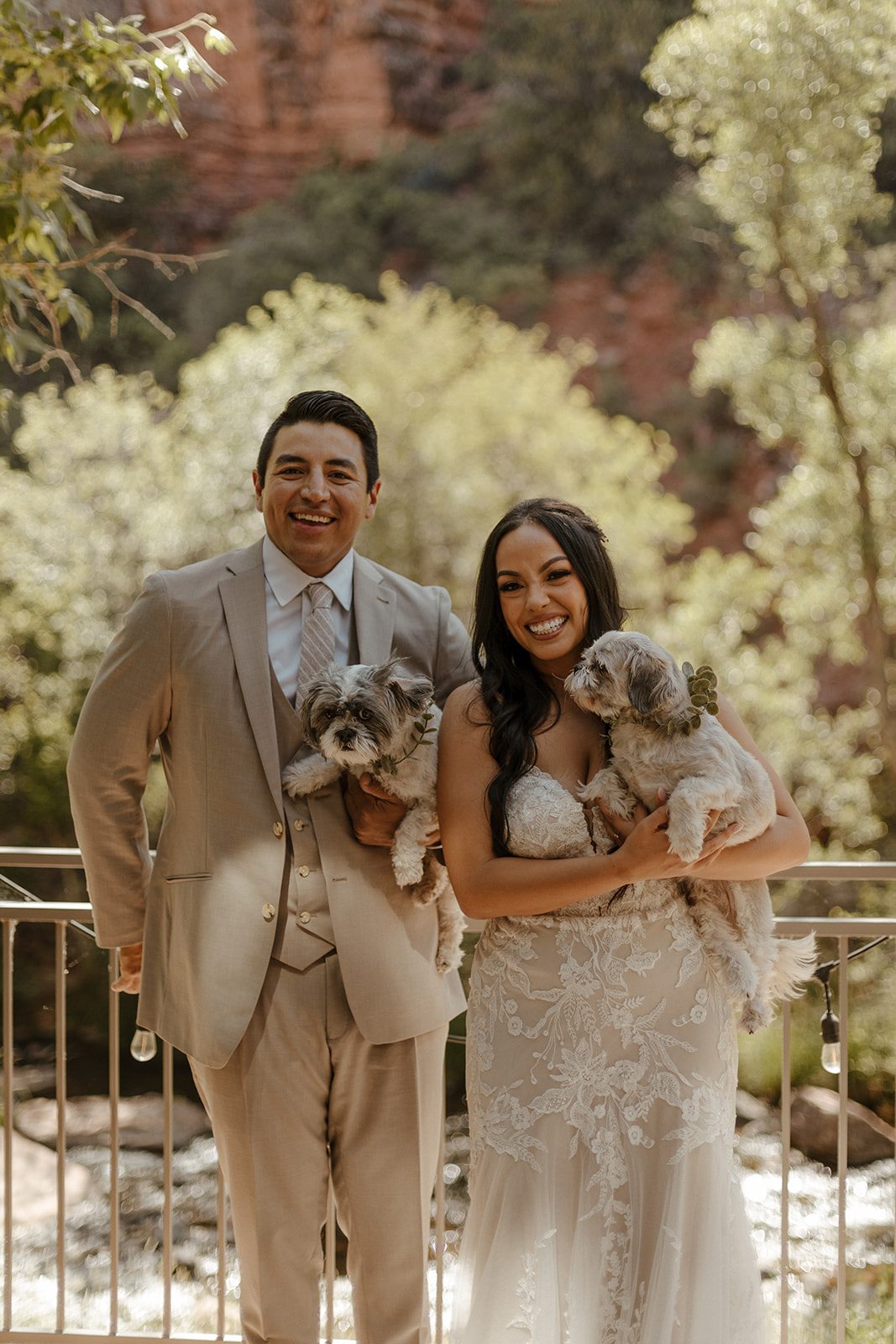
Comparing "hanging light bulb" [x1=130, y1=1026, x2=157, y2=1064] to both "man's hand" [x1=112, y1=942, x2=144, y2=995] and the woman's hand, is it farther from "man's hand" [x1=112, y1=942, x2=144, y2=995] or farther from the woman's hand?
the woman's hand

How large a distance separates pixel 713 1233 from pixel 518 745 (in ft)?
2.80

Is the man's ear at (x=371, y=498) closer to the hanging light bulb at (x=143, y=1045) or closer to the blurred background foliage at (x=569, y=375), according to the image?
the hanging light bulb at (x=143, y=1045)

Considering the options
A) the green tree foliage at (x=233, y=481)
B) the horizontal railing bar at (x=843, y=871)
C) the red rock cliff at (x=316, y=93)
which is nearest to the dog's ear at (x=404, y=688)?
the horizontal railing bar at (x=843, y=871)

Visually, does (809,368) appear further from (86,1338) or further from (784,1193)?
(86,1338)

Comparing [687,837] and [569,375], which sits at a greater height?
[569,375]

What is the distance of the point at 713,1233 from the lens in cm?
165

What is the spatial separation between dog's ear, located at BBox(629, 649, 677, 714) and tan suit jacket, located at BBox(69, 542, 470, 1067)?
55cm

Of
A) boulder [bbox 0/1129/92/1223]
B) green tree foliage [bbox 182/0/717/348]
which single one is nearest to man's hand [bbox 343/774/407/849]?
boulder [bbox 0/1129/92/1223]

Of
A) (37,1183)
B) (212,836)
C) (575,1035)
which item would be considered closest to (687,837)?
(575,1035)

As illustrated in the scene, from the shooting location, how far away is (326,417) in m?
1.99

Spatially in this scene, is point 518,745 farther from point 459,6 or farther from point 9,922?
point 459,6

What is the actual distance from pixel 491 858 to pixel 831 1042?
1231mm

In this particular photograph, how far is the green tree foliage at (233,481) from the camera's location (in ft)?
40.8

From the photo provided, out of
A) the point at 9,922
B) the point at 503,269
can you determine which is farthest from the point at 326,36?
the point at 9,922
